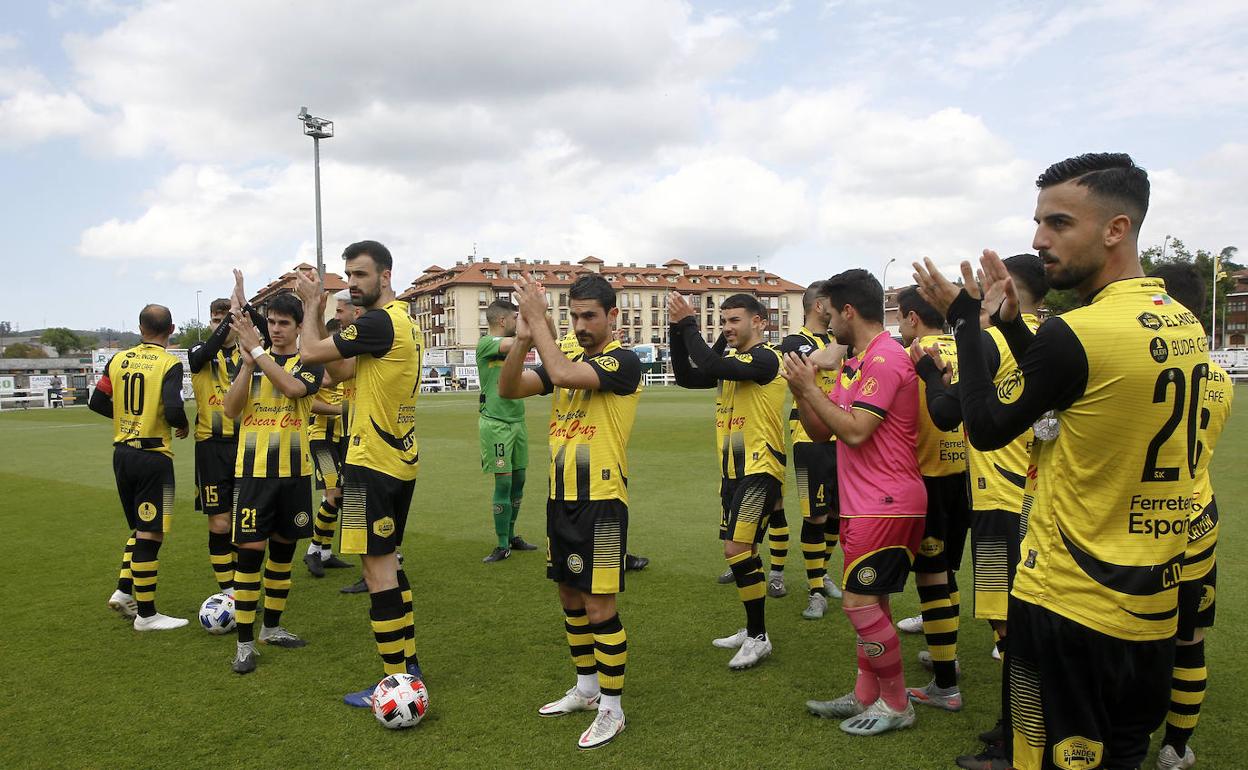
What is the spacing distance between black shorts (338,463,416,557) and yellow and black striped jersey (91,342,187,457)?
2.61m

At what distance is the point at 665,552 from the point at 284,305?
4.59 meters

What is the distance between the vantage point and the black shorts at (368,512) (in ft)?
16.0

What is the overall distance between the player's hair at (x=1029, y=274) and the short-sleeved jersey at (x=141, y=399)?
6341mm

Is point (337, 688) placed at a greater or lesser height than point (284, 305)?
lesser

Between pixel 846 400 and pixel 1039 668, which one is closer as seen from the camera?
pixel 1039 668

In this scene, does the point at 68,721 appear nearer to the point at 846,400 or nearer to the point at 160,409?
the point at 160,409

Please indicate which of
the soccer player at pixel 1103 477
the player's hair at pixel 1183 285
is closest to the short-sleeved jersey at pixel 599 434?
the soccer player at pixel 1103 477

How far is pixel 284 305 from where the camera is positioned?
627 cm

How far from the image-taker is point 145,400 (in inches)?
263

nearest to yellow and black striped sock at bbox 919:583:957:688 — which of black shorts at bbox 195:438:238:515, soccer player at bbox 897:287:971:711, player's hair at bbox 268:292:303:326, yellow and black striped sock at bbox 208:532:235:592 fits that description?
soccer player at bbox 897:287:971:711

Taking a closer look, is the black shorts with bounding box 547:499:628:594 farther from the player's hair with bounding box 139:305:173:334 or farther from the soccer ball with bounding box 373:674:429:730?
the player's hair with bounding box 139:305:173:334

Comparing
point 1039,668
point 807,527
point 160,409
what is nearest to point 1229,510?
point 807,527

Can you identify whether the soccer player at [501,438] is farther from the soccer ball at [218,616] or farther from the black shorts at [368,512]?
the black shorts at [368,512]

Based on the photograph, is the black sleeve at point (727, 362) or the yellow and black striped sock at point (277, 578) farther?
the yellow and black striped sock at point (277, 578)
